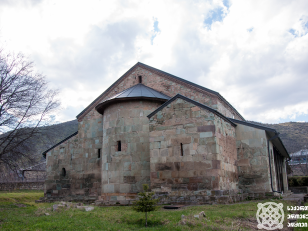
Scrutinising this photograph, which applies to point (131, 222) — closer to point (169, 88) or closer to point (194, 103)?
point (194, 103)

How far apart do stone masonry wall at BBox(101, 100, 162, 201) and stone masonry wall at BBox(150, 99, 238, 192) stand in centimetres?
140

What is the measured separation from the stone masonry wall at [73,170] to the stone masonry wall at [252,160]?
8.59m

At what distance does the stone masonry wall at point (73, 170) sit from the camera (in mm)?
17048

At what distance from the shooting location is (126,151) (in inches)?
546

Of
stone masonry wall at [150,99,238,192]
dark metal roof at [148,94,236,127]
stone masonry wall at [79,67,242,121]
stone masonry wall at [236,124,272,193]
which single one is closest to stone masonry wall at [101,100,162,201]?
stone masonry wall at [150,99,238,192]

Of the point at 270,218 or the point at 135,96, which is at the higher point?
the point at 135,96

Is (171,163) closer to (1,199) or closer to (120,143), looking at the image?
(120,143)

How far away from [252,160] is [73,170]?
1131cm

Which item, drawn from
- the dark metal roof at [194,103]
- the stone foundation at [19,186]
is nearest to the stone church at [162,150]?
the dark metal roof at [194,103]

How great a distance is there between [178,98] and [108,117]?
14.8ft

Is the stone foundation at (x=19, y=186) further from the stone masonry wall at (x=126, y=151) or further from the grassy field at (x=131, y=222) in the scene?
the grassy field at (x=131, y=222)

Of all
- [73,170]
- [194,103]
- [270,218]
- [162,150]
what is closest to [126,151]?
[162,150]

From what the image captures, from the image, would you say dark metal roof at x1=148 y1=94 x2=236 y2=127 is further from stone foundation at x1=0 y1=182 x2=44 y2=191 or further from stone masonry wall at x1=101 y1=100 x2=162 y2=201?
stone foundation at x1=0 y1=182 x2=44 y2=191

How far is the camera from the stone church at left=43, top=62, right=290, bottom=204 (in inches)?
459
